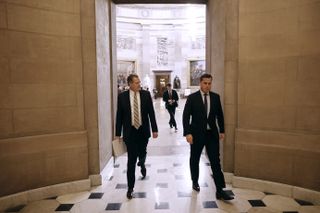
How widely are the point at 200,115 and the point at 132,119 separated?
3.28 ft

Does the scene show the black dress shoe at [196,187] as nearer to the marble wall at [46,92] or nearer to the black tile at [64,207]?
the marble wall at [46,92]

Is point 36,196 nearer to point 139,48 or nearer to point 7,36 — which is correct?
point 7,36

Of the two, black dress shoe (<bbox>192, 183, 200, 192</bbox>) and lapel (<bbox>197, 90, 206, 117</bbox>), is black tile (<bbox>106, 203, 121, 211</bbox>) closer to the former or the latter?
black dress shoe (<bbox>192, 183, 200, 192</bbox>)

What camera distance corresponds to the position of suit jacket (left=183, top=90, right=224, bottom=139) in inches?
152

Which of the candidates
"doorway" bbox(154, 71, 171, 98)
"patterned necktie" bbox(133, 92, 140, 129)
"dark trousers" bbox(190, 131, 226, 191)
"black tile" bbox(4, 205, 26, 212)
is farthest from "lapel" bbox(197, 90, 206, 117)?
"doorway" bbox(154, 71, 171, 98)

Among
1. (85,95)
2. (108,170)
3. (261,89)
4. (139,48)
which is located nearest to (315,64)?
(261,89)

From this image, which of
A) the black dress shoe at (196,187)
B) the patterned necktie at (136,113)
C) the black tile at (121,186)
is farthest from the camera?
the black tile at (121,186)

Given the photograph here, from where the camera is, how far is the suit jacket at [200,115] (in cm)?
387

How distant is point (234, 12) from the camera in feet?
14.1

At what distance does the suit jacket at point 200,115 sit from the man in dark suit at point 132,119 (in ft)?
2.02

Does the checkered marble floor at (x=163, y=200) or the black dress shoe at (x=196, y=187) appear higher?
the black dress shoe at (x=196, y=187)

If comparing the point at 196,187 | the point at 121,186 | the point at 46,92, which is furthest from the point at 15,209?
the point at 196,187

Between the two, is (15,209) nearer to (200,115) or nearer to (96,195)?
(96,195)

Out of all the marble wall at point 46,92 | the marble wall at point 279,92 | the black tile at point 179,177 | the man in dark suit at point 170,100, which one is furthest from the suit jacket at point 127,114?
the man in dark suit at point 170,100
